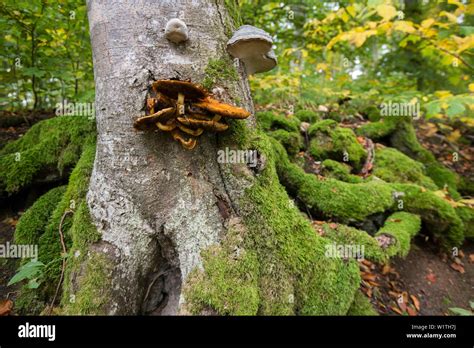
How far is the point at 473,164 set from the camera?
274 inches

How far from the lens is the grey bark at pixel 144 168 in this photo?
2.03 meters

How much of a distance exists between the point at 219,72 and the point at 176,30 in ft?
1.51

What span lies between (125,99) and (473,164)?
8792mm

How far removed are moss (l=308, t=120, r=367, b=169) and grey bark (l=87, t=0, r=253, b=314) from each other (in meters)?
3.52

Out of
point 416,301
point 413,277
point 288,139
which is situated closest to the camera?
point 416,301

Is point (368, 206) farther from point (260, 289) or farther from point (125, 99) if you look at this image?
point (125, 99)

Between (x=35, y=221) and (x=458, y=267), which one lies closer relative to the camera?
(x=35, y=221)

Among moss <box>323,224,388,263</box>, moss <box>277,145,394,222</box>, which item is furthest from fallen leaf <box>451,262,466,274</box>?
moss <box>323,224,388,263</box>

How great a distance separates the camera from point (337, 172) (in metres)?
4.71

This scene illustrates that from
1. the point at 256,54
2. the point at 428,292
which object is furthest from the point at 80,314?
the point at 428,292

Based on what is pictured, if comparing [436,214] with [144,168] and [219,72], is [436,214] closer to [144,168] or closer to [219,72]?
[219,72]

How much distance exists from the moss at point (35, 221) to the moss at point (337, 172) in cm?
421

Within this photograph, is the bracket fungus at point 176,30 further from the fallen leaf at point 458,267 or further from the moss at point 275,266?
the fallen leaf at point 458,267

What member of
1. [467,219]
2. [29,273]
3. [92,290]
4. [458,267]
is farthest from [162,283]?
[467,219]
